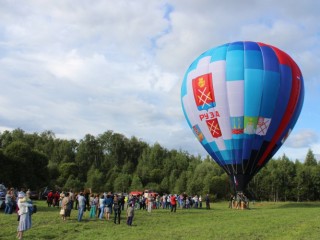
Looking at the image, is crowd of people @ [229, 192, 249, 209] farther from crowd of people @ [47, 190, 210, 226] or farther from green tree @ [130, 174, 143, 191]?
green tree @ [130, 174, 143, 191]

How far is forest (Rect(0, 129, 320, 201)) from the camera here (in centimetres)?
6950

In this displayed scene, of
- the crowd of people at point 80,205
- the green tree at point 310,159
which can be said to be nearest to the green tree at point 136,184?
the green tree at point 310,159

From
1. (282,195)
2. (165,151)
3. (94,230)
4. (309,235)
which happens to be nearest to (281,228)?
(309,235)

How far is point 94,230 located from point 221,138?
751 inches

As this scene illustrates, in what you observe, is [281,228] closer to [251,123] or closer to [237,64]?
[251,123]

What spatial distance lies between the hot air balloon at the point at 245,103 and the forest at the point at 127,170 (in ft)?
72.6

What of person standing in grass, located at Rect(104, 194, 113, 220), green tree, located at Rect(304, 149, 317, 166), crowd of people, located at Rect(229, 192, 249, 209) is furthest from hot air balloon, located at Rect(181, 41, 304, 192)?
green tree, located at Rect(304, 149, 317, 166)

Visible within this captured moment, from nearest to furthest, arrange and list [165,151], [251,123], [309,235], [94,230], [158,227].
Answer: [309,235] < [94,230] < [158,227] < [251,123] < [165,151]

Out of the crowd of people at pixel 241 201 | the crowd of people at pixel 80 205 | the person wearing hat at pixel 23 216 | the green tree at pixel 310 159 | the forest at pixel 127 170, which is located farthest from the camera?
the green tree at pixel 310 159

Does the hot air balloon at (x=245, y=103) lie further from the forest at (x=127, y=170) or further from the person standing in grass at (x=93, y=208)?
the forest at (x=127, y=170)

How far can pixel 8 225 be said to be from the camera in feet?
65.6

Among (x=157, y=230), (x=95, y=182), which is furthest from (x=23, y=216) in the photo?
(x=95, y=182)

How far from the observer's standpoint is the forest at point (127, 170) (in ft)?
228

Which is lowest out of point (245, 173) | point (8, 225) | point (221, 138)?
point (8, 225)
